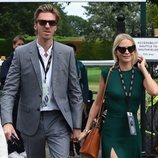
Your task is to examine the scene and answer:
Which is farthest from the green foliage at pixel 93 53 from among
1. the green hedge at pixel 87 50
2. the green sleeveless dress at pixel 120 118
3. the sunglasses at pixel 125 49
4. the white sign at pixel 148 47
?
the green sleeveless dress at pixel 120 118

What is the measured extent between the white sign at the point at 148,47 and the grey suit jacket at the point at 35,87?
215 cm

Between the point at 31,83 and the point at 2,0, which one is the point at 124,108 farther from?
the point at 2,0

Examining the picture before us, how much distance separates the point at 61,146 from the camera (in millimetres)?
4707

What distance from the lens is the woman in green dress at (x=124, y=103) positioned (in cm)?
481

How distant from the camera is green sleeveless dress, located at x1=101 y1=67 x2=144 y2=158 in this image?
4.82 metres

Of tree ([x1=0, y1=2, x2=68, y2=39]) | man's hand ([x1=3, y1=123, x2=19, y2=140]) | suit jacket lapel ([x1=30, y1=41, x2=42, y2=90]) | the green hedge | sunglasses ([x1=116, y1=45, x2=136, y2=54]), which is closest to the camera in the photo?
man's hand ([x1=3, y1=123, x2=19, y2=140])

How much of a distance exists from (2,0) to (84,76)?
1.73m

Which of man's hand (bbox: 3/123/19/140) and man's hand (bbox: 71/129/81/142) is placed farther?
man's hand (bbox: 71/129/81/142)

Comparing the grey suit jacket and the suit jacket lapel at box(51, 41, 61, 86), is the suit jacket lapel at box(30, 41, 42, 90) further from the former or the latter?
the suit jacket lapel at box(51, 41, 61, 86)

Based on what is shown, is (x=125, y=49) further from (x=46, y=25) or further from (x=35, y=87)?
(x=35, y=87)

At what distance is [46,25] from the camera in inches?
185

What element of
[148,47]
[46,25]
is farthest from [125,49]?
[148,47]

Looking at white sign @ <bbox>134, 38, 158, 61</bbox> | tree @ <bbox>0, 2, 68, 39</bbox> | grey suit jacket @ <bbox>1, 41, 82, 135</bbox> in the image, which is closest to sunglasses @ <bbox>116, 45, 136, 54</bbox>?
grey suit jacket @ <bbox>1, 41, 82, 135</bbox>

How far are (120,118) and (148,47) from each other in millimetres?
2187
